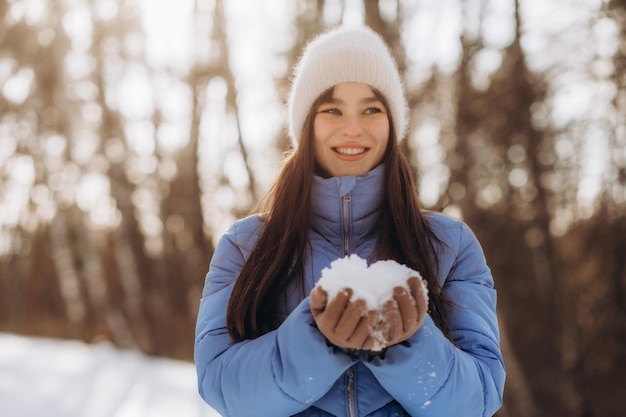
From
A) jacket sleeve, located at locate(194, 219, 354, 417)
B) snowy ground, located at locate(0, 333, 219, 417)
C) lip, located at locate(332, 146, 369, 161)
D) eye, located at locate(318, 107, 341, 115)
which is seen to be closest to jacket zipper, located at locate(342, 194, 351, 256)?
lip, located at locate(332, 146, 369, 161)

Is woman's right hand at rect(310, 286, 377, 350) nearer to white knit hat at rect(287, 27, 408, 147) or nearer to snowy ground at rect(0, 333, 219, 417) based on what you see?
white knit hat at rect(287, 27, 408, 147)

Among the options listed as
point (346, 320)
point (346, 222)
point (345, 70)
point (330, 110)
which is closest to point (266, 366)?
point (346, 320)

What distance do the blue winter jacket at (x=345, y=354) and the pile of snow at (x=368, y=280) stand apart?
128 millimetres

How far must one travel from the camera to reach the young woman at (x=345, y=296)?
53.5 inches

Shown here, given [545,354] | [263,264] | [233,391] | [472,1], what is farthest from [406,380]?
[545,354]

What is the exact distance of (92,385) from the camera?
5.73 meters

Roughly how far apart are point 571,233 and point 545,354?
2.39m

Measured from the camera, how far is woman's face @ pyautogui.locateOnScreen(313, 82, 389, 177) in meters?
1.78

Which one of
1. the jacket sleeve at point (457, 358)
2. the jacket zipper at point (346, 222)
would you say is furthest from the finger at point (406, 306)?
the jacket zipper at point (346, 222)

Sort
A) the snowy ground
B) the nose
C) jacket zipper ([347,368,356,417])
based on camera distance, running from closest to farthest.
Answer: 1. jacket zipper ([347,368,356,417])
2. the nose
3. the snowy ground

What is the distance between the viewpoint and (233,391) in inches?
57.9

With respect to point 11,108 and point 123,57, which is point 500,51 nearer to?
point 123,57

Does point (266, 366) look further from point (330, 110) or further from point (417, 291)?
point (330, 110)

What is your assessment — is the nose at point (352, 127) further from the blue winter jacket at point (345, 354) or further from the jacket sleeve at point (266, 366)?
→ the jacket sleeve at point (266, 366)
